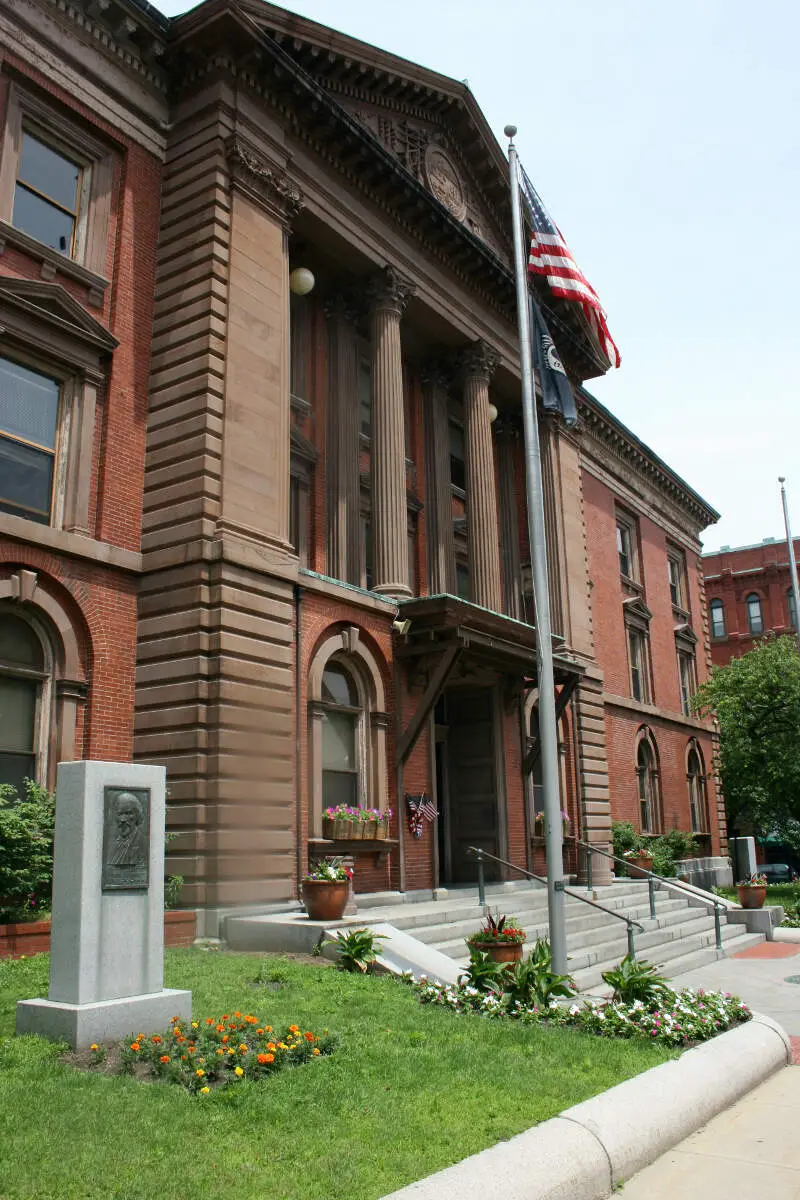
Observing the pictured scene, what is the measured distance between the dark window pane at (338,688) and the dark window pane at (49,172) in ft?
29.4

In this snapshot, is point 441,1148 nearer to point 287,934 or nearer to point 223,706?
point 287,934

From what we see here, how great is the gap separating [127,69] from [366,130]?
193 inches

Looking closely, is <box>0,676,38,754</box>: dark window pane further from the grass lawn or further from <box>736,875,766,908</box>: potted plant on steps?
<box>736,875,766,908</box>: potted plant on steps

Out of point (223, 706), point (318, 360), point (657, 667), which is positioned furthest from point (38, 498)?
point (657, 667)

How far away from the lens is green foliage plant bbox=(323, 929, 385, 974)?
1162 centimetres

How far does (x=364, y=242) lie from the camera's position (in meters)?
21.3

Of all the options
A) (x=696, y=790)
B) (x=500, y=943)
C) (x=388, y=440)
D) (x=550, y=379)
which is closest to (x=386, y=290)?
(x=388, y=440)

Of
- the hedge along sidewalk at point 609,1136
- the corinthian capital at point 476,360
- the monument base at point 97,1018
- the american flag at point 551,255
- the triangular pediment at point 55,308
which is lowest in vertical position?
the hedge along sidewalk at point 609,1136

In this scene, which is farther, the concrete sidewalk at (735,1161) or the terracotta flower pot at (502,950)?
the terracotta flower pot at (502,950)

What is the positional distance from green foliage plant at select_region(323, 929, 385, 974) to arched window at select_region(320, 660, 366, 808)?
231 inches

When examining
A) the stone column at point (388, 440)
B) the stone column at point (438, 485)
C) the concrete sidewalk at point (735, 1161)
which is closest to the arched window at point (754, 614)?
the stone column at point (438, 485)

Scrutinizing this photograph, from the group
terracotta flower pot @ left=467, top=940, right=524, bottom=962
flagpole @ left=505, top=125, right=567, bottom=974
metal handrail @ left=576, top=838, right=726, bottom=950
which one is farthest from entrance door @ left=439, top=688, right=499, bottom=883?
terracotta flower pot @ left=467, top=940, right=524, bottom=962

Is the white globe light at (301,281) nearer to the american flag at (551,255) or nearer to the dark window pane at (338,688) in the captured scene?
the american flag at (551,255)

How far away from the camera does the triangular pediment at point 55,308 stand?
48.9 feet
